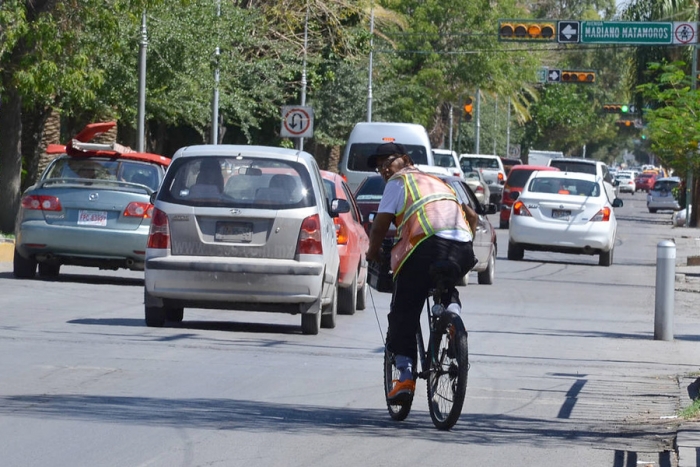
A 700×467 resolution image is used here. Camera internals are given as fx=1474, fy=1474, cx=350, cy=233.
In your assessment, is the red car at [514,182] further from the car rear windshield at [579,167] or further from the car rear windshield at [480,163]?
the car rear windshield at [480,163]

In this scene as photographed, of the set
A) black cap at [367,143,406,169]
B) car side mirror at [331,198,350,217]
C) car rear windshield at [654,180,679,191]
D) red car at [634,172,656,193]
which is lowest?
red car at [634,172,656,193]

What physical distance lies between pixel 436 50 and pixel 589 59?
146ft

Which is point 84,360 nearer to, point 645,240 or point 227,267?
point 227,267

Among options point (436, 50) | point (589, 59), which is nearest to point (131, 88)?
point (436, 50)

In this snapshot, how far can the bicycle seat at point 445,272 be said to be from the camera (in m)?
8.41

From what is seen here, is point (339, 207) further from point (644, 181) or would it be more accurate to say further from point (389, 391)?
point (644, 181)

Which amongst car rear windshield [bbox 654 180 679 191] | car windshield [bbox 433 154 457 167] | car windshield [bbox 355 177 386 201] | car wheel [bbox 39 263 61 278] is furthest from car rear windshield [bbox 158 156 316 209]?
car rear windshield [bbox 654 180 679 191]

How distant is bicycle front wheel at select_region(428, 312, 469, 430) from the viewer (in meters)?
8.17

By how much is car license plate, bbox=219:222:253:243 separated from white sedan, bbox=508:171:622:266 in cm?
1429

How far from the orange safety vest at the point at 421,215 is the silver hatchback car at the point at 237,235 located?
14.0ft

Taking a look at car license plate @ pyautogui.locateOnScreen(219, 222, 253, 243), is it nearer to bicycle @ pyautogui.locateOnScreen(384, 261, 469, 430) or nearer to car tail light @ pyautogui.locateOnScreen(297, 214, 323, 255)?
car tail light @ pyautogui.locateOnScreen(297, 214, 323, 255)

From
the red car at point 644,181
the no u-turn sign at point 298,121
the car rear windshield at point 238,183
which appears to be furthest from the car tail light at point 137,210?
the red car at point 644,181

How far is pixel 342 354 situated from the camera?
40.1 ft

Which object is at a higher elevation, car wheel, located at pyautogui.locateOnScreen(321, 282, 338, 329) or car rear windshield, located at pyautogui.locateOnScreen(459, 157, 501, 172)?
car rear windshield, located at pyautogui.locateOnScreen(459, 157, 501, 172)
